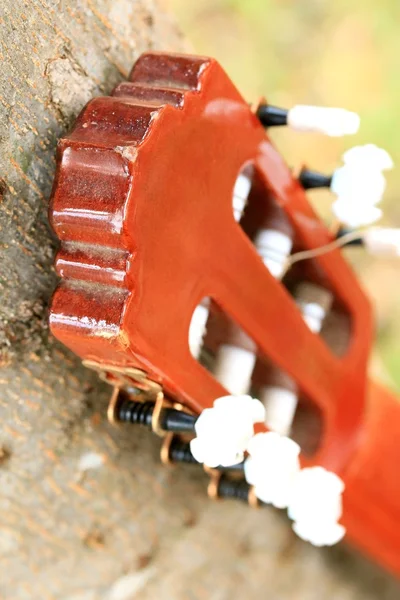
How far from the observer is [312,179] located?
2.52 feet

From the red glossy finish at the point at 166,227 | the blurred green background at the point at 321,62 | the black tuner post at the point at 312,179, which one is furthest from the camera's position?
the blurred green background at the point at 321,62

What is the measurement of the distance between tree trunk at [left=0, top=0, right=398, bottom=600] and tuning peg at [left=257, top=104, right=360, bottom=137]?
0.50 ft

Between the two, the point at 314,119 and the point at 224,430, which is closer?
the point at 224,430

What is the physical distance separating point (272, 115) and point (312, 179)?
11 centimetres

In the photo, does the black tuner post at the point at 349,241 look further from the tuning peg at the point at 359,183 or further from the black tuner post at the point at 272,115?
the black tuner post at the point at 272,115

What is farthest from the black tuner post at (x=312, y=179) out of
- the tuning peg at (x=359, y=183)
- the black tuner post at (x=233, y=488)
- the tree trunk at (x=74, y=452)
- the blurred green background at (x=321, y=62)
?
the blurred green background at (x=321, y=62)

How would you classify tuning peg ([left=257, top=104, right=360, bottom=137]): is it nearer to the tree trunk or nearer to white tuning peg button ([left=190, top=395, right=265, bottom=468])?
the tree trunk

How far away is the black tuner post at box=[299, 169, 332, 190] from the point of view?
0.76 metres

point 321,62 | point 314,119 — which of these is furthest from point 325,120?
point 321,62

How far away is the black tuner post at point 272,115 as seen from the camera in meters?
0.69

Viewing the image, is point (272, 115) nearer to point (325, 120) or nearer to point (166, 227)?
point (325, 120)

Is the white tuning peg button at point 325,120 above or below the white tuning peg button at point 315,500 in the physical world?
above

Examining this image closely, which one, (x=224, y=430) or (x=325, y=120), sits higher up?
(x=325, y=120)

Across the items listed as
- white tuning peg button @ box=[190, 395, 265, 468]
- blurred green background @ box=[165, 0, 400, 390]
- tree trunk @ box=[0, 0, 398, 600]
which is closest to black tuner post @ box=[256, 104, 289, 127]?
tree trunk @ box=[0, 0, 398, 600]
